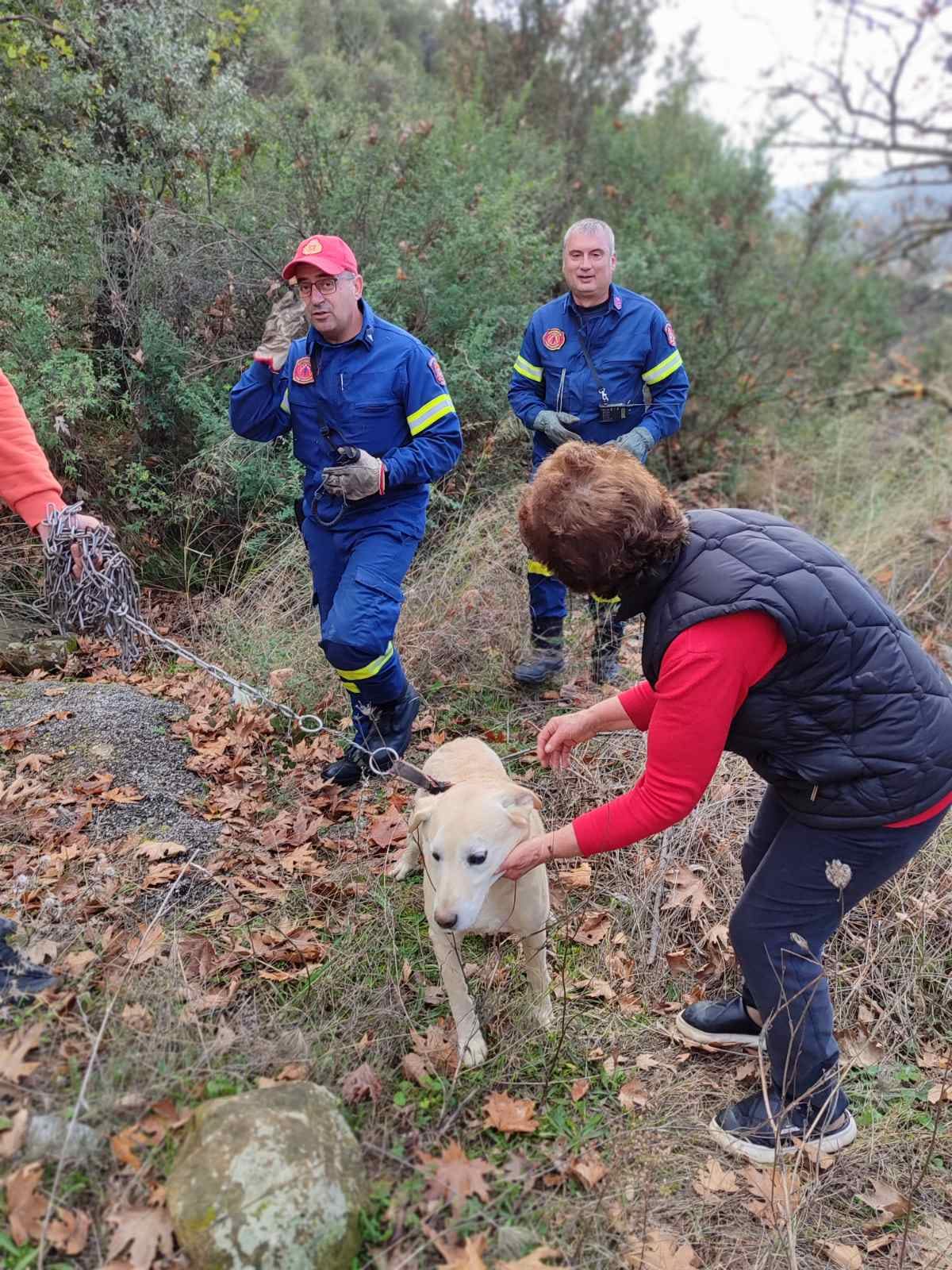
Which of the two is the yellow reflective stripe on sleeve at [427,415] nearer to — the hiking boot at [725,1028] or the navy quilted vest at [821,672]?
the navy quilted vest at [821,672]

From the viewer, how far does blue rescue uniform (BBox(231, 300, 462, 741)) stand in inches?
166

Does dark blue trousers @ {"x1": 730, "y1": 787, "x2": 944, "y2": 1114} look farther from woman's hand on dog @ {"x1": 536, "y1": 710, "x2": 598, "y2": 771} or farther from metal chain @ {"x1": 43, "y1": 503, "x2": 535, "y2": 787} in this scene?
metal chain @ {"x1": 43, "y1": 503, "x2": 535, "y2": 787}

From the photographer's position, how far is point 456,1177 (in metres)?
2.48

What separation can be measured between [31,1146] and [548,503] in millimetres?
2214

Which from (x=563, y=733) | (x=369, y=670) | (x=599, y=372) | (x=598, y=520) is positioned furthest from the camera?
(x=599, y=372)

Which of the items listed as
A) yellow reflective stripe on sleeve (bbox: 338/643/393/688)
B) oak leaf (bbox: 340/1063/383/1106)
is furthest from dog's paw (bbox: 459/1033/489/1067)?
yellow reflective stripe on sleeve (bbox: 338/643/393/688)

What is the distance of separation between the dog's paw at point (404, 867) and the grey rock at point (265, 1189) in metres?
1.40

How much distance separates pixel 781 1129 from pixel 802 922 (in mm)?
706

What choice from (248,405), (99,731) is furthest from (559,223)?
(99,731)

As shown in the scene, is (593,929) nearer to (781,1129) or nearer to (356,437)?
(781,1129)

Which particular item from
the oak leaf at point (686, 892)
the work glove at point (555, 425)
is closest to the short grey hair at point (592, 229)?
the work glove at point (555, 425)

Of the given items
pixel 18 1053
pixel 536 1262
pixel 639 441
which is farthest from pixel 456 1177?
pixel 639 441

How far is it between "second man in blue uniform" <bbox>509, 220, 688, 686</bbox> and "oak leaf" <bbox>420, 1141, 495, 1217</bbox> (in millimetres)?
3174

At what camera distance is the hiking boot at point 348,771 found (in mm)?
4566
